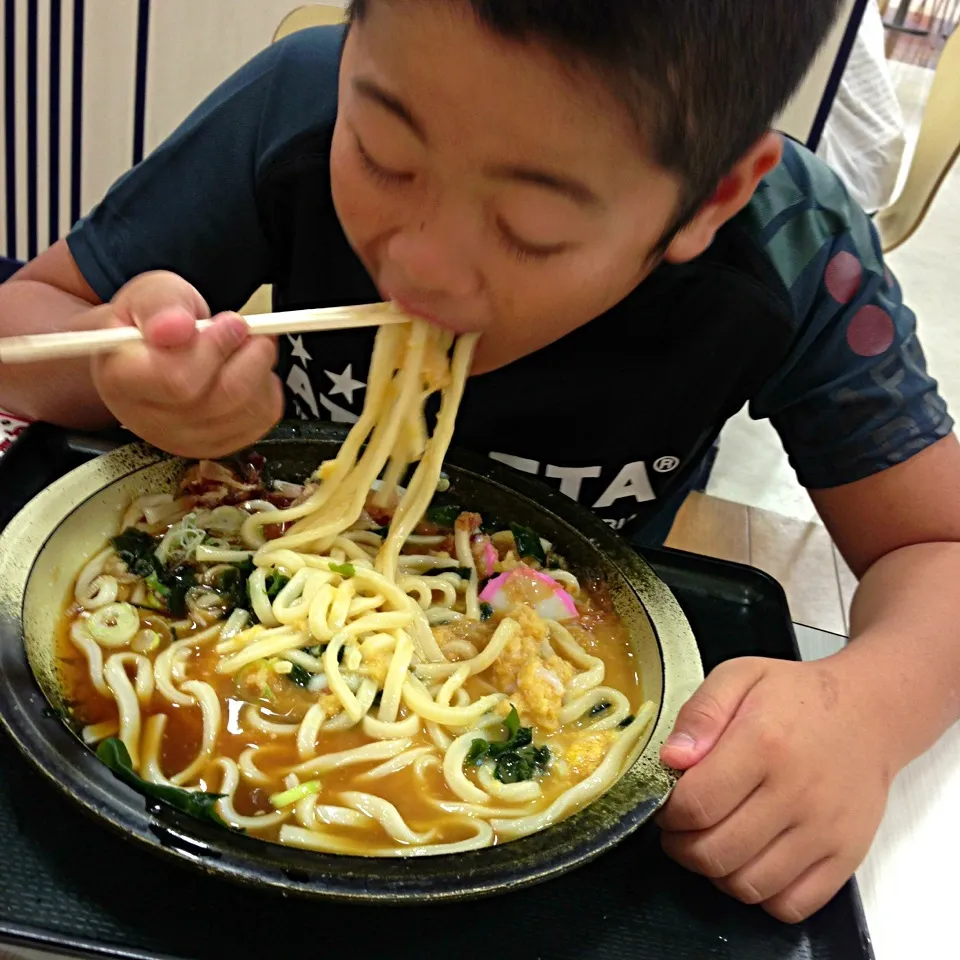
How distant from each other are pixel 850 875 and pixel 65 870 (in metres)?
0.85

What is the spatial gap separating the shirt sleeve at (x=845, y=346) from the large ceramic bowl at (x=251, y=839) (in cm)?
49

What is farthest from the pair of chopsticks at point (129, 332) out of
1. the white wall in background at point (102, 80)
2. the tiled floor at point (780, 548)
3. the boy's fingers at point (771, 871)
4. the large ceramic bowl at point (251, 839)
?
the tiled floor at point (780, 548)

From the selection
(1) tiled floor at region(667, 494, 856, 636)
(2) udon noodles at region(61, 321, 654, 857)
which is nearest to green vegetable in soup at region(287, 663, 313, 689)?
(2) udon noodles at region(61, 321, 654, 857)

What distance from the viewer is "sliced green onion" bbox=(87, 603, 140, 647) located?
108 cm

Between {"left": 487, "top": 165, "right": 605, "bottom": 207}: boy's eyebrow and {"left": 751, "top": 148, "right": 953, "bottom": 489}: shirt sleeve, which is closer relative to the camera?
{"left": 487, "top": 165, "right": 605, "bottom": 207}: boy's eyebrow

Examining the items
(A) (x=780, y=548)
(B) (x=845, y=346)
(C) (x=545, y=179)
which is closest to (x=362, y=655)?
(C) (x=545, y=179)

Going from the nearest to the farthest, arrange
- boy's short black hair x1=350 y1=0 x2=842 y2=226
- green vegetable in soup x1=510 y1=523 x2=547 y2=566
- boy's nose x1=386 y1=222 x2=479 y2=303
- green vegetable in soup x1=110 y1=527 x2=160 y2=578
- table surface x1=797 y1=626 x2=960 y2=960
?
boy's short black hair x1=350 y1=0 x2=842 y2=226, boy's nose x1=386 y1=222 x2=479 y2=303, table surface x1=797 y1=626 x2=960 y2=960, green vegetable in soup x1=110 y1=527 x2=160 y2=578, green vegetable in soup x1=510 y1=523 x2=547 y2=566

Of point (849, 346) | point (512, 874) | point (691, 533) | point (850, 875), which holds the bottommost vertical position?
point (691, 533)

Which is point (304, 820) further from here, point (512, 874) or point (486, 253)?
point (486, 253)

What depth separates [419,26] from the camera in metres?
0.85

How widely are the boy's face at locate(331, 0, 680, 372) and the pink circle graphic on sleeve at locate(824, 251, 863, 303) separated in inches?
23.3

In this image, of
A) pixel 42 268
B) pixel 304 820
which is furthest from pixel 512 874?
pixel 42 268

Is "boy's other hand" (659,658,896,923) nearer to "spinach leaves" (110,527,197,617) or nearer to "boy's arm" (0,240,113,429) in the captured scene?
"spinach leaves" (110,527,197,617)

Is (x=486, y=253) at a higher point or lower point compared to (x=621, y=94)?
lower
